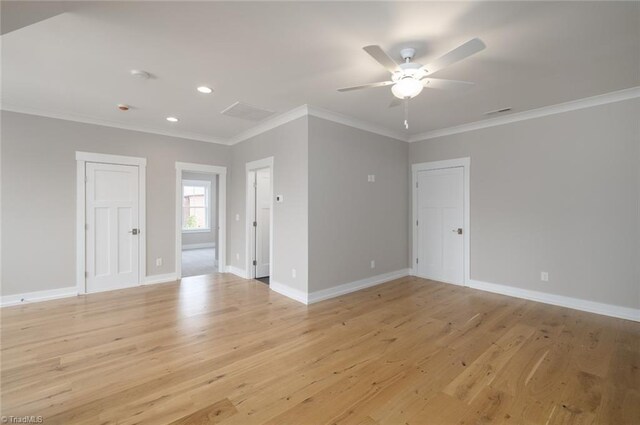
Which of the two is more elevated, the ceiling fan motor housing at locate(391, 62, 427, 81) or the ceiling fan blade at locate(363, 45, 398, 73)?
the ceiling fan motor housing at locate(391, 62, 427, 81)

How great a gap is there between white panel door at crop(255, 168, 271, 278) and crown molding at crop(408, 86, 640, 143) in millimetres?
3123

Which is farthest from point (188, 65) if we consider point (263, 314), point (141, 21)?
point (263, 314)

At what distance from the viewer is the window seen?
10406mm

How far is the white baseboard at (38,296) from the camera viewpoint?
3893 millimetres

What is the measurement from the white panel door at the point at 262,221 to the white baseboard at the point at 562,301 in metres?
3.68

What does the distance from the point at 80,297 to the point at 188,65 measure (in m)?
3.86

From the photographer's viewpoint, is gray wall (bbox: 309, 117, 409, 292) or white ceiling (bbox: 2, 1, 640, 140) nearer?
white ceiling (bbox: 2, 1, 640, 140)

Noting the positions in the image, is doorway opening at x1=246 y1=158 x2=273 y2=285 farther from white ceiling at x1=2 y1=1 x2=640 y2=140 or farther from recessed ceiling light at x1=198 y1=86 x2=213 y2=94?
recessed ceiling light at x1=198 y1=86 x2=213 y2=94

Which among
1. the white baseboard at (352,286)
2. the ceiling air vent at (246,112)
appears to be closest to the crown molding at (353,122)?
the ceiling air vent at (246,112)

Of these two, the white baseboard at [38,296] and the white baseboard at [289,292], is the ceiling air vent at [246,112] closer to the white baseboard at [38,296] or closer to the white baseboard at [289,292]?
the white baseboard at [289,292]

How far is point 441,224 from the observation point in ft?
17.0

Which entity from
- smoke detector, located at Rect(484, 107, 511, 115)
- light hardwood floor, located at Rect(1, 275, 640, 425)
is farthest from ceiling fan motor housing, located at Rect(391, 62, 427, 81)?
light hardwood floor, located at Rect(1, 275, 640, 425)

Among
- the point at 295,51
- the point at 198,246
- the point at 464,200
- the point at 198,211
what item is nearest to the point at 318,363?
the point at 295,51

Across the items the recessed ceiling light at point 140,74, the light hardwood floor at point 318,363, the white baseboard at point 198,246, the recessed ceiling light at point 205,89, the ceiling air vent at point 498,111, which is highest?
the ceiling air vent at point 498,111
